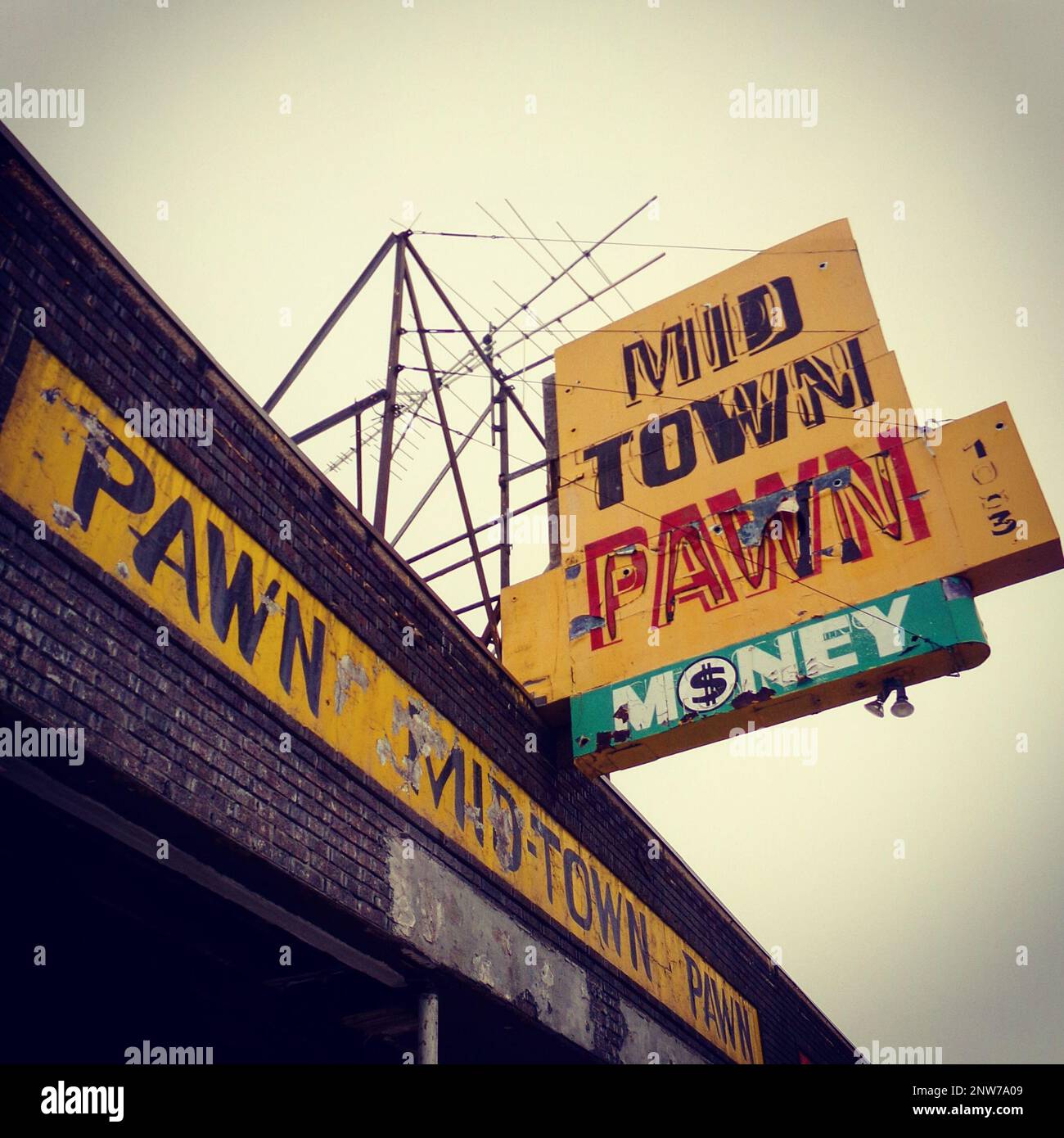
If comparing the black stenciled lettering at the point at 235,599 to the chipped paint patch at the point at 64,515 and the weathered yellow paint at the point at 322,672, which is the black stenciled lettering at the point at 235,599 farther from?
the chipped paint patch at the point at 64,515

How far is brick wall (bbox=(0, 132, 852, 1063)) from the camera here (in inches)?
188

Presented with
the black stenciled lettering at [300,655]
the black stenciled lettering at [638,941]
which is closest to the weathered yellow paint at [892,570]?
the black stenciled lettering at [638,941]

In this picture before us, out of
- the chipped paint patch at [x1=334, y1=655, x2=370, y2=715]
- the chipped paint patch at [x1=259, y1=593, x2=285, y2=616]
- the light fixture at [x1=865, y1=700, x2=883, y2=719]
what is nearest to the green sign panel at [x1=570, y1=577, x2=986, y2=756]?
the light fixture at [x1=865, y1=700, x2=883, y2=719]

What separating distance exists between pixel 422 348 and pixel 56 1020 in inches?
253

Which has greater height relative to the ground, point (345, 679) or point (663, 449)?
point (663, 449)

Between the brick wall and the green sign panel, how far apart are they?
104 centimetres

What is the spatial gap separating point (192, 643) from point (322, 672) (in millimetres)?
1148

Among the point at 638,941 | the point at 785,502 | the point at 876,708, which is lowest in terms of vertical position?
the point at 638,941

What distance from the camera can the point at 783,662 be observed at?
8.35m

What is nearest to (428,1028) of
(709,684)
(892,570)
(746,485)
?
(709,684)

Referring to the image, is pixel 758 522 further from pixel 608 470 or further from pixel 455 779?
pixel 455 779
